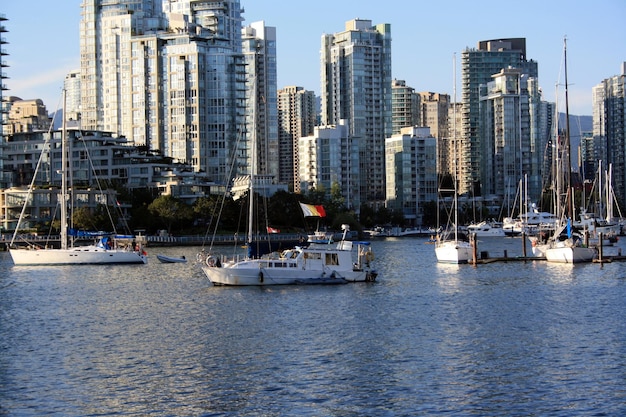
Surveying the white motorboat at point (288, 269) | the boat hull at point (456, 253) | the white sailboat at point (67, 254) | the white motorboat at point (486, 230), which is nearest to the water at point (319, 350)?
the white motorboat at point (288, 269)

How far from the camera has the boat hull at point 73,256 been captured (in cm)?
10031

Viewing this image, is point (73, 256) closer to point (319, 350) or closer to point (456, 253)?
point (456, 253)

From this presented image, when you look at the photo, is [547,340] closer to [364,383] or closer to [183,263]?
[364,383]

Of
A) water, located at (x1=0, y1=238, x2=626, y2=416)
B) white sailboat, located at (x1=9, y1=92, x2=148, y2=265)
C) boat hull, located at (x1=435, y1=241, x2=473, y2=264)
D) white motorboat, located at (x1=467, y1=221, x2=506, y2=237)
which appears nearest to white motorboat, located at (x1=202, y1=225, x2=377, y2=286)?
water, located at (x1=0, y1=238, x2=626, y2=416)

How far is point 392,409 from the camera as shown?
35062 millimetres

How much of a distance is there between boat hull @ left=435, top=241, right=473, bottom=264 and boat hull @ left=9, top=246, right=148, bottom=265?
29736 millimetres

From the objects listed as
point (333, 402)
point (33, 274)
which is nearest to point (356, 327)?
point (333, 402)

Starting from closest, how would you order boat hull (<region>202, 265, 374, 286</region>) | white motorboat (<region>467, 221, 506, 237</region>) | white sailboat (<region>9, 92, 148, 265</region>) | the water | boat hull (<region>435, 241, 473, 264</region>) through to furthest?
the water < boat hull (<region>202, 265, 374, 286</region>) < boat hull (<region>435, 241, 473, 264</region>) < white sailboat (<region>9, 92, 148, 265</region>) < white motorboat (<region>467, 221, 506, 237</region>)

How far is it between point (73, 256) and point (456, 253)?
35.4 meters

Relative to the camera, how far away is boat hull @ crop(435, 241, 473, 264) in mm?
96500

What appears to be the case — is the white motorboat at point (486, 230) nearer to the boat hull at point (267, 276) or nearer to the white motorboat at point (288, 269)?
the white motorboat at point (288, 269)

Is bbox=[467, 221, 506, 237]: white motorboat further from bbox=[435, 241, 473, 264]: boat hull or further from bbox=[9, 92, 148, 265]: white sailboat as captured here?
bbox=[9, 92, 148, 265]: white sailboat

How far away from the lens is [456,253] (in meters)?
96.4

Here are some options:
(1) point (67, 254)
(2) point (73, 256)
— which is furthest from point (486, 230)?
(1) point (67, 254)
